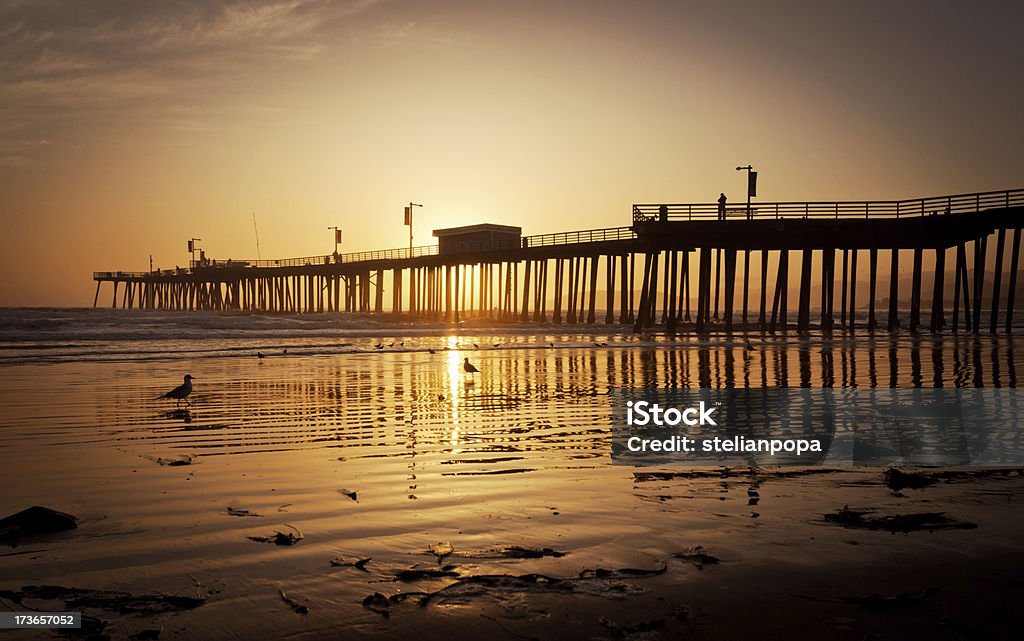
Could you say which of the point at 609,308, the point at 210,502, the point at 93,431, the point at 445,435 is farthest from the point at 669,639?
the point at 609,308

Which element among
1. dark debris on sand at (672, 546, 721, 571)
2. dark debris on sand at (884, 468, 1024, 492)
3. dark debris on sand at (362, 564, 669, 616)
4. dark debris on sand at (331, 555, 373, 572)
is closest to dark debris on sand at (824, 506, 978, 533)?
dark debris on sand at (884, 468, 1024, 492)

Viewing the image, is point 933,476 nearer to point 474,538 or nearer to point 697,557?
point 697,557

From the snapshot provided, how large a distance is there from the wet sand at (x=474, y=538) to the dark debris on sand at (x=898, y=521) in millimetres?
91

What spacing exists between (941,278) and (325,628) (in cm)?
3843

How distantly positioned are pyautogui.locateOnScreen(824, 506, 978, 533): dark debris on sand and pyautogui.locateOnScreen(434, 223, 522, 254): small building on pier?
5545 centimetres

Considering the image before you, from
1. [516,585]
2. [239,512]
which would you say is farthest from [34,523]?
[516,585]

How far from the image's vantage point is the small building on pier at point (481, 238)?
6162 centimetres

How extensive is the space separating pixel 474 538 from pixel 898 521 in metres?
2.68

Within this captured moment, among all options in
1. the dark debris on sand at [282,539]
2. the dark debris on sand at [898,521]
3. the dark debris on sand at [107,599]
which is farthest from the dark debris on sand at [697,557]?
the dark debris on sand at [107,599]

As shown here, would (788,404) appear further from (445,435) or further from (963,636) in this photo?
A: (963,636)

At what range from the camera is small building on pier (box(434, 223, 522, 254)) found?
61.6 meters

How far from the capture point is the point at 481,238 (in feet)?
Result: 207

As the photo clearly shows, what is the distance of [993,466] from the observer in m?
6.31

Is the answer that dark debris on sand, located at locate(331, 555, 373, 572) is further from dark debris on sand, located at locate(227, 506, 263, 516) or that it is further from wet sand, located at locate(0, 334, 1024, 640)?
dark debris on sand, located at locate(227, 506, 263, 516)
